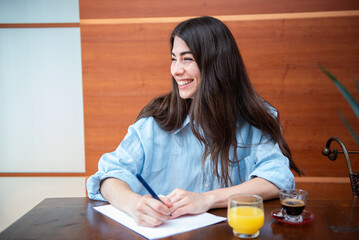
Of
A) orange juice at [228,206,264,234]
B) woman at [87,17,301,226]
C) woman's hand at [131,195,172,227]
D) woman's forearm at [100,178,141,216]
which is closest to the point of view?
orange juice at [228,206,264,234]

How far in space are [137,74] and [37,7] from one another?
102cm

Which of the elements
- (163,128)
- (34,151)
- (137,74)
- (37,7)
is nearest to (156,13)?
(137,74)

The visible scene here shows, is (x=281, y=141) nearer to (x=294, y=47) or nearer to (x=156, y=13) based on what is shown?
(x=294, y=47)

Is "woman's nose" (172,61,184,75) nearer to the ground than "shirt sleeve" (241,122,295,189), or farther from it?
farther from it

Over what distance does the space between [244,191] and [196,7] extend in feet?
5.87

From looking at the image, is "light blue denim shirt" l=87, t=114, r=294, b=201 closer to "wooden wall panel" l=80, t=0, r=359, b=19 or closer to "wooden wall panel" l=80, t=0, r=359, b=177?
"wooden wall panel" l=80, t=0, r=359, b=177

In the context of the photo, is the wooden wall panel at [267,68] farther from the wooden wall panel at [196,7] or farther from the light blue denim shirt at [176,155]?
the light blue denim shirt at [176,155]

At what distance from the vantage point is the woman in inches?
61.9

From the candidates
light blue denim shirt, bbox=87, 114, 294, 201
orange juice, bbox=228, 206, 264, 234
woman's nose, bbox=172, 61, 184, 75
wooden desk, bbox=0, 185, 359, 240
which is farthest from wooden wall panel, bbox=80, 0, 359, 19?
orange juice, bbox=228, 206, 264, 234

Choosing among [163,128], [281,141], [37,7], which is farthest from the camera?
[37,7]

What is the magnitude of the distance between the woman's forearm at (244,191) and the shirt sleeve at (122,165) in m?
0.38

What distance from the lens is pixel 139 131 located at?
163 centimetres

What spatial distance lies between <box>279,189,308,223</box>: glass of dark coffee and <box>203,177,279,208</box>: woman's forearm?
8.3 inches

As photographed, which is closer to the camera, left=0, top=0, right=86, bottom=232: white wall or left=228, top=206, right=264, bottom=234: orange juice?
left=228, top=206, right=264, bottom=234: orange juice
